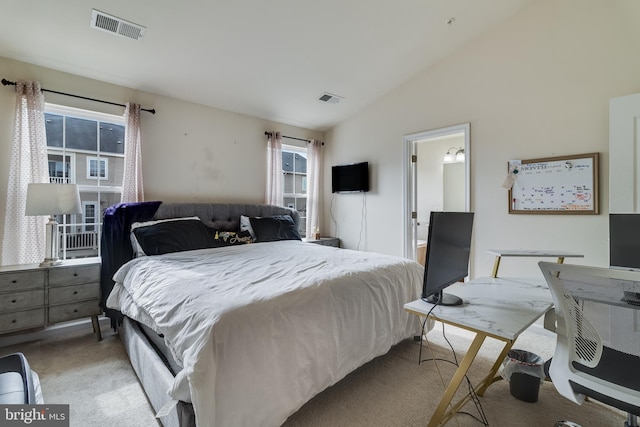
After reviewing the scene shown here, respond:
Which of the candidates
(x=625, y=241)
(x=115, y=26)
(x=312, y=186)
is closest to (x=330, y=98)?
(x=312, y=186)

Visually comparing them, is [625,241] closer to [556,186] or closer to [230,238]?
[556,186]

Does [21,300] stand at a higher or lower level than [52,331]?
higher

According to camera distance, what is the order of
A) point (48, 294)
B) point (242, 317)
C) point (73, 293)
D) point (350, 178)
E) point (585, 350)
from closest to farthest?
point (585, 350) → point (242, 317) → point (48, 294) → point (73, 293) → point (350, 178)

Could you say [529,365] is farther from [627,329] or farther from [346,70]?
[346,70]

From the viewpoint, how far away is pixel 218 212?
3580mm

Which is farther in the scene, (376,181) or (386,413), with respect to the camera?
(376,181)

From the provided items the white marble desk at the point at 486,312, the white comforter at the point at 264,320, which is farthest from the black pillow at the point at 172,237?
the white marble desk at the point at 486,312

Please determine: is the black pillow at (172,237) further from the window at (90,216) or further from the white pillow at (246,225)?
the window at (90,216)

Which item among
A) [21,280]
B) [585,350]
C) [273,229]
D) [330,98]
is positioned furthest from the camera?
[330,98]

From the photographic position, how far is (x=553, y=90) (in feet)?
9.05

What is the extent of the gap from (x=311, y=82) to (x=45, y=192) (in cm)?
286

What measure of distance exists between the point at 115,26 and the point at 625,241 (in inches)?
153

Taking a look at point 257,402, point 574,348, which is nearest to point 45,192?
point 257,402
